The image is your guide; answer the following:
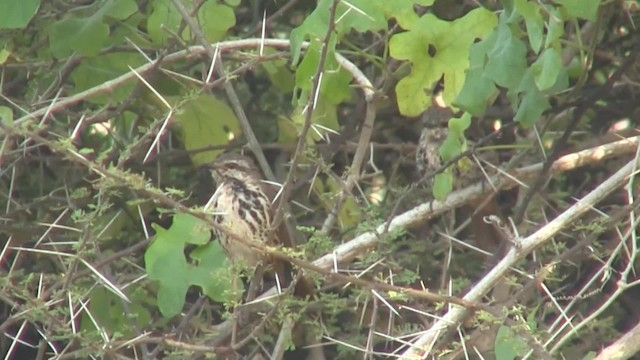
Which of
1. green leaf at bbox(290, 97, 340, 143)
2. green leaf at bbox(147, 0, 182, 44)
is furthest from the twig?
green leaf at bbox(147, 0, 182, 44)

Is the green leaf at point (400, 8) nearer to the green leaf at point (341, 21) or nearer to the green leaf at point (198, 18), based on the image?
the green leaf at point (341, 21)

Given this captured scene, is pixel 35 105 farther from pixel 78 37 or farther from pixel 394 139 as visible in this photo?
pixel 394 139

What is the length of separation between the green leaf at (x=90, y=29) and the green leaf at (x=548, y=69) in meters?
1.52

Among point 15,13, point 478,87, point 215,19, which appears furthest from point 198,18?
point 478,87

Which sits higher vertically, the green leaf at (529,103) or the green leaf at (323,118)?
the green leaf at (529,103)

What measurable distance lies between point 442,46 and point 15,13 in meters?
1.36

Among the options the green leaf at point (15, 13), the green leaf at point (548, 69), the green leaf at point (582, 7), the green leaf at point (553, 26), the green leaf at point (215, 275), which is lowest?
the green leaf at point (215, 275)

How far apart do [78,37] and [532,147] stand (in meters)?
1.65

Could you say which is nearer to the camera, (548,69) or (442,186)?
(548,69)

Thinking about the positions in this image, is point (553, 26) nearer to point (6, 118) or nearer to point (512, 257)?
point (512, 257)

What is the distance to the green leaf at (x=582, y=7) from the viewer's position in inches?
152

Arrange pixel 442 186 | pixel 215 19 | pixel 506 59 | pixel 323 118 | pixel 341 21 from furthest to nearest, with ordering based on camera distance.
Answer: pixel 323 118, pixel 215 19, pixel 442 186, pixel 341 21, pixel 506 59

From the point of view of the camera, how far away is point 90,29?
476 centimetres

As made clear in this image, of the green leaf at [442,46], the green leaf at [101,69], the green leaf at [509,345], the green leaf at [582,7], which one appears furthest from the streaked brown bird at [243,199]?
the green leaf at [582,7]
